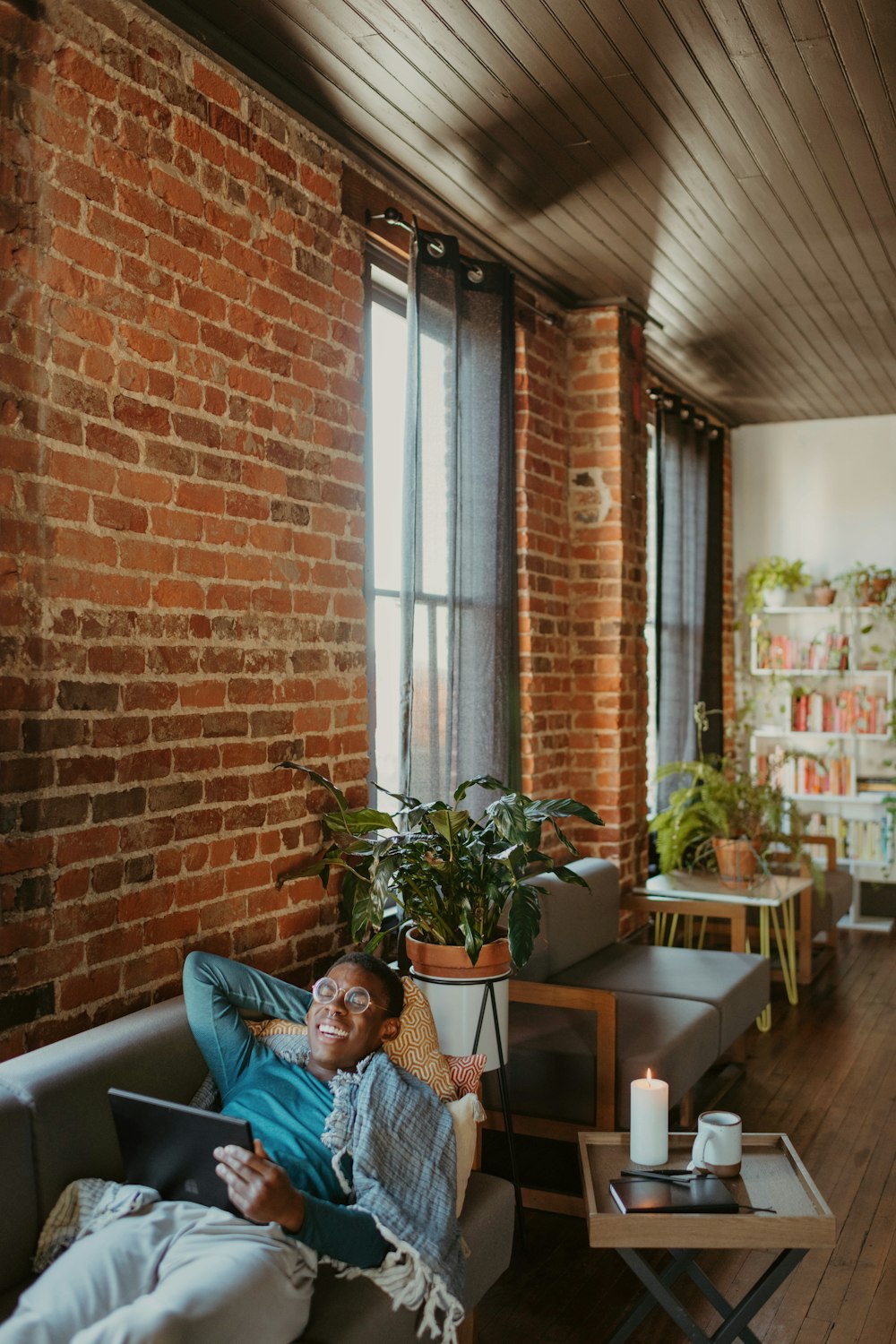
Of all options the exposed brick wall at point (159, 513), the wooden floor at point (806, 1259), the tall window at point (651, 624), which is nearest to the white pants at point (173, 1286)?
the exposed brick wall at point (159, 513)

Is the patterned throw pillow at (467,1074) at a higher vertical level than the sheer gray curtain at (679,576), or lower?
lower

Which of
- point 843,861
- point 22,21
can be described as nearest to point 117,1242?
point 22,21

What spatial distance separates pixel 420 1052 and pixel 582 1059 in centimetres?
98

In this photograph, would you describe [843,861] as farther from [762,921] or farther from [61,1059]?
[61,1059]

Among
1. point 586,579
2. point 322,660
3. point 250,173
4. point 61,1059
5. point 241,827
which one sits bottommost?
point 61,1059

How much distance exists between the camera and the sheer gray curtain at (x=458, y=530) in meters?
3.90

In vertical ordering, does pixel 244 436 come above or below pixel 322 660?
above

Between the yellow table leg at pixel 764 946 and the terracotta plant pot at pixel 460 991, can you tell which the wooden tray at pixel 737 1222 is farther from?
the yellow table leg at pixel 764 946

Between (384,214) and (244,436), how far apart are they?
1095 mm

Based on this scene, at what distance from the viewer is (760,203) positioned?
4.11 m

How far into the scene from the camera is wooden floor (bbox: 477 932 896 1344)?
2.81 meters

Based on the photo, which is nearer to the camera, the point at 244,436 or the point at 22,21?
the point at 22,21

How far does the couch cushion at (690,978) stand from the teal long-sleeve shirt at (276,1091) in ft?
5.75

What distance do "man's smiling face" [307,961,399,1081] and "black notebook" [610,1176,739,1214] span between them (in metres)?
0.57
